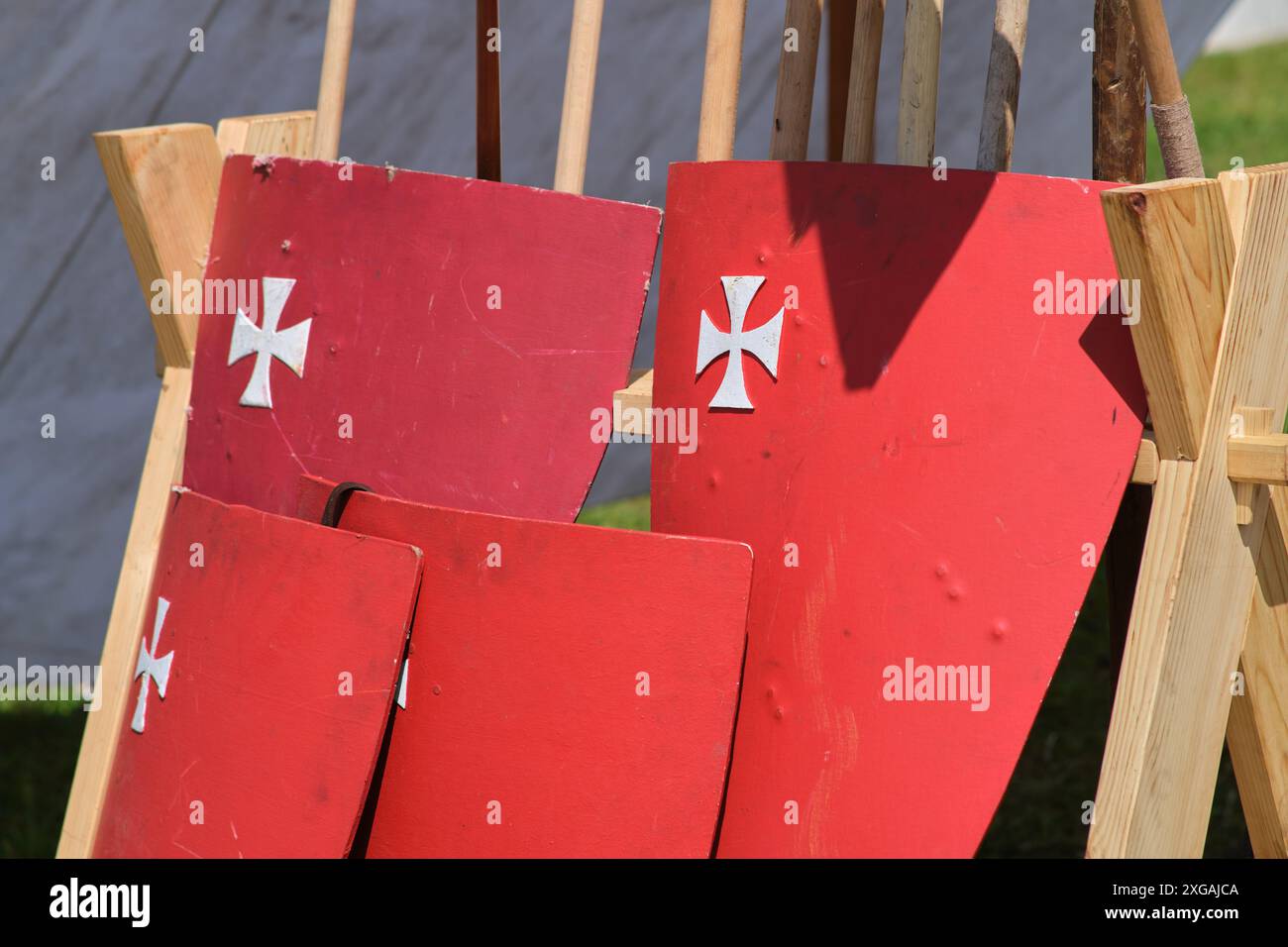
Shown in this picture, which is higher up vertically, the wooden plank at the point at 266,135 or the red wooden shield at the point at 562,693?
the wooden plank at the point at 266,135

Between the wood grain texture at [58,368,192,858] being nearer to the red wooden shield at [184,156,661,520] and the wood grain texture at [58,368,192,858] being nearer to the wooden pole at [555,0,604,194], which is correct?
the red wooden shield at [184,156,661,520]

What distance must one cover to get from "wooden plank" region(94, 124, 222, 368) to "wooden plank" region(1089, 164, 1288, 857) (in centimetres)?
85

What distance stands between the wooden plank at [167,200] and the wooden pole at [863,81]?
579 millimetres

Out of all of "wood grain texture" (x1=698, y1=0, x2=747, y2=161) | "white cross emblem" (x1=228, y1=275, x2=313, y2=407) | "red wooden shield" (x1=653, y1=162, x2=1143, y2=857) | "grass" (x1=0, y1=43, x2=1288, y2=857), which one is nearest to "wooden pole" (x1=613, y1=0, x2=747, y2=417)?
"wood grain texture" (x1=698, y1=0, x2=747, y2=161)

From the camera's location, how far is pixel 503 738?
106 centimetres

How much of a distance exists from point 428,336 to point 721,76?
32 centimetres

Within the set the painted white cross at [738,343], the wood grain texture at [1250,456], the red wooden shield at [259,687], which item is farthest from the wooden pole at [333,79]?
the wood grain texture at [1250,456]

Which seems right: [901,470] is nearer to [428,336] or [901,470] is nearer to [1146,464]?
[1146,464]

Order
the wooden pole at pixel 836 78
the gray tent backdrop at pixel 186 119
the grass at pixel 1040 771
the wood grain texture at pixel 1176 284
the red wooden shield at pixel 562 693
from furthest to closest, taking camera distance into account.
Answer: the grass at pixel 1040 771 < the gray tent backdrop at pixel 186 119 < the wooden pole at pixel 836 78 < the red wooden shield at pixel 562 693 < the wood grain texture at pixel 1176 284

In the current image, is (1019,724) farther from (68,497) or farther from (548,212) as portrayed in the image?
(68,497)

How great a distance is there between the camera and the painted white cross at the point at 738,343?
3.44 ft

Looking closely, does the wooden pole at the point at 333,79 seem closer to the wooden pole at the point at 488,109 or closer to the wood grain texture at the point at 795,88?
the wooden pole at the point at 488,109

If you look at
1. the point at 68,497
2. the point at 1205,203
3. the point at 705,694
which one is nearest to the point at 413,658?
the point at 705,694

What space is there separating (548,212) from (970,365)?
0.35 meters
